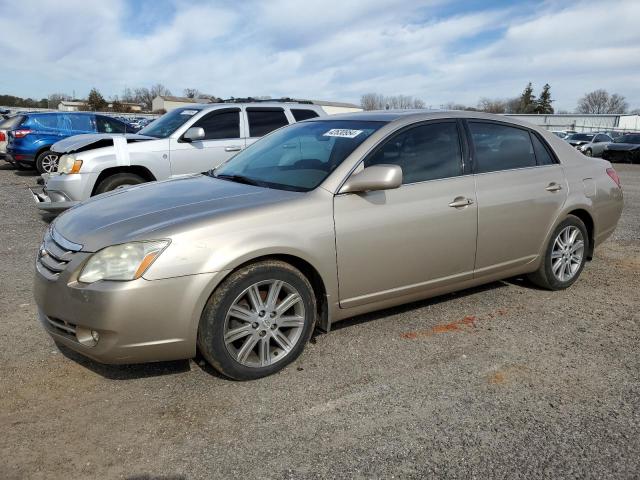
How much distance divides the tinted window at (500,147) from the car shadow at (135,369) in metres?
2.70

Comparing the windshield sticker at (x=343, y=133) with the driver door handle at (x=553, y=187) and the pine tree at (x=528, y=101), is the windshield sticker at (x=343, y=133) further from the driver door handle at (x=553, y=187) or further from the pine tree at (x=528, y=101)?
the pine tree at (x=528, y=101)

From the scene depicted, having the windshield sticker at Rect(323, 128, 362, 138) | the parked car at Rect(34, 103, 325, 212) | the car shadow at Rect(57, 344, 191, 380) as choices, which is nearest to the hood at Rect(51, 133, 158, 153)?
the parked car at Rect(34, 103, 325, 212)

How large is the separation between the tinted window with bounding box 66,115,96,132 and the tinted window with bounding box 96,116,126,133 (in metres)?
0.17

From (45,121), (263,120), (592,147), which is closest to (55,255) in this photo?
(263,120)

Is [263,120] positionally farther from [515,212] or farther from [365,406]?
[365,406]

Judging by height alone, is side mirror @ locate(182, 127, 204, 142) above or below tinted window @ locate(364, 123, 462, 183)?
above

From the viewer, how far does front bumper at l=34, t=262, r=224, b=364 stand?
2844 mm

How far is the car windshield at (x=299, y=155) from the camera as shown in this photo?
3.74 metres

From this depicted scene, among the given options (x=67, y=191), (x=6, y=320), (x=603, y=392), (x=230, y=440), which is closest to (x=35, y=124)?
(x=67, y=191)

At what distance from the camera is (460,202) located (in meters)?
4.01

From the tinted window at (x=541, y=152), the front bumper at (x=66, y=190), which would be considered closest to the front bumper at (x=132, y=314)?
the tinted window at (x=541, y=152)

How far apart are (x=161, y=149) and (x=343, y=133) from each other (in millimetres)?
4465

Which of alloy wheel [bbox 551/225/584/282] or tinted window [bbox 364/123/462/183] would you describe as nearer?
tinted window [bbox 364/123/462/183]

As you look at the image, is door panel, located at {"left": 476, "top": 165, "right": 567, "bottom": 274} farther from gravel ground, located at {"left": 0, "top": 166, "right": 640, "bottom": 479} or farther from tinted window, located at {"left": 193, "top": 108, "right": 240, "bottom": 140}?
tinted window, located at {"left": 193, "top": 108, "right": 240, "bottom": 140}
